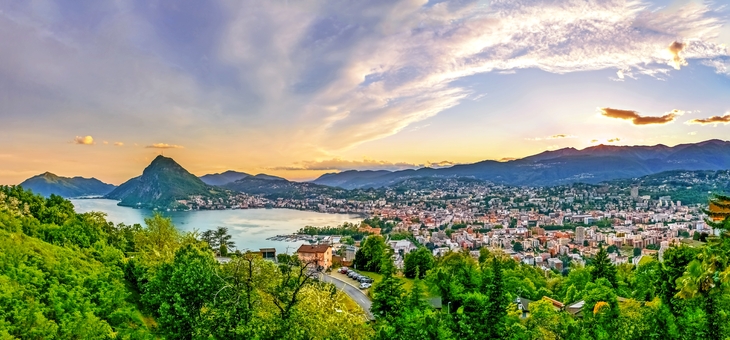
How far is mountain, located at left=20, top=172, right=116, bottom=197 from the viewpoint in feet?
370

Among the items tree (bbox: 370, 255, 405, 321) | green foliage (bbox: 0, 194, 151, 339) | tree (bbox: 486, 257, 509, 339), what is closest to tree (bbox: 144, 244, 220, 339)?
green foliage (bbox: 0, 194, 151, 339)

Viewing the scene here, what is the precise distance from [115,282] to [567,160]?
204196 millimetres

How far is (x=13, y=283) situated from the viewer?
28.6 feet

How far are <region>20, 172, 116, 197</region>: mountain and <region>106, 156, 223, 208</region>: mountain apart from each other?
1715cm

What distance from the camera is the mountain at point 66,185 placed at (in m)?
113

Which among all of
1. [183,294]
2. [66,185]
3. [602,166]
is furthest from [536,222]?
[66,185]

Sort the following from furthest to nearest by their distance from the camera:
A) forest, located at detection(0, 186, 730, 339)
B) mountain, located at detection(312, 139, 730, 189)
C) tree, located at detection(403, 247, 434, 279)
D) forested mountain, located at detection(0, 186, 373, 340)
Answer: mountain, located at detection(312, 139, 730, 189), tree, located at detection(403, 247, 434, 279), forest, located at detection(0, 186, 730, 339), forested mountain, located at detection(0, 186, 373, 340)

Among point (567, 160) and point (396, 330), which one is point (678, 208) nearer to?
point (396, 330)

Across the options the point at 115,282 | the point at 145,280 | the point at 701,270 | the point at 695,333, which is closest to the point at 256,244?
the point at 145,280

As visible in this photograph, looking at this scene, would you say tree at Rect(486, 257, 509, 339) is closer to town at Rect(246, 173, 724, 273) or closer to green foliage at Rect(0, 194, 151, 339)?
green foliage at Rect(0, 194, 151, 339)

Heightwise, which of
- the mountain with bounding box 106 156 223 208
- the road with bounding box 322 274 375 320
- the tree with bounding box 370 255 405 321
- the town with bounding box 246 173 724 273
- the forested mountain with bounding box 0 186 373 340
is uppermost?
the mountain with bounding box 106 156 223 208

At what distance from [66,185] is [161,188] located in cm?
5390

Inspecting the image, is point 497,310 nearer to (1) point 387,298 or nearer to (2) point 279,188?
(1) point 387,298

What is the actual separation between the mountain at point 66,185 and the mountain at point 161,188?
17.1 meters
